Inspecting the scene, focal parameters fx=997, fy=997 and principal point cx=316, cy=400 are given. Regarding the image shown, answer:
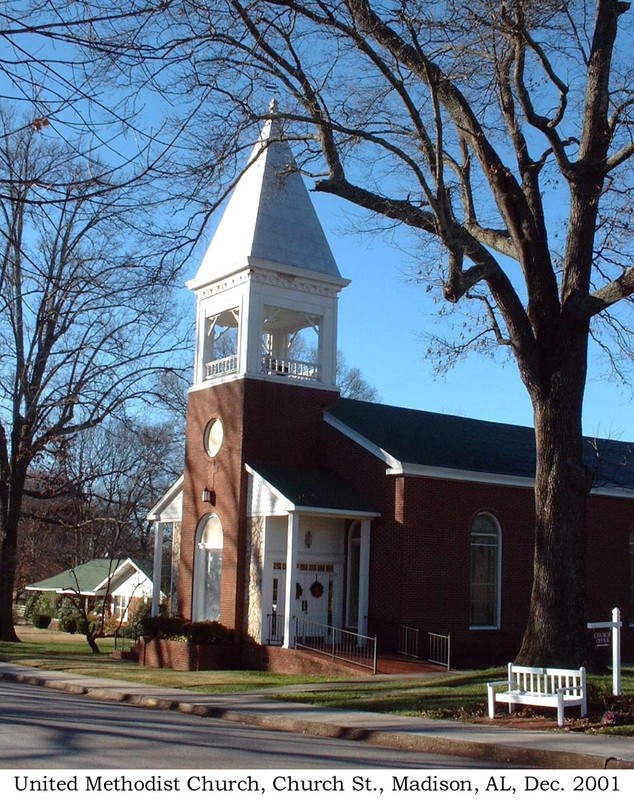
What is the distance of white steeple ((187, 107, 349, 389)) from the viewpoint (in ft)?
93.2

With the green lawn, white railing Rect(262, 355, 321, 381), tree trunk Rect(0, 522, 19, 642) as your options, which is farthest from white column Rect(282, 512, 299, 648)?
tree trunk Rect(0, 522, 19, 642)

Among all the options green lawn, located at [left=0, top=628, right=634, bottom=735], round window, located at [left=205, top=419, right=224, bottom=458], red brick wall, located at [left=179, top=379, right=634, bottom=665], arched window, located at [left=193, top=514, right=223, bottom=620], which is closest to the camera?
green lawn, located at [left=0, top=628, right=634, bottom=735]

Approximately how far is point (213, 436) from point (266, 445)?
207cm

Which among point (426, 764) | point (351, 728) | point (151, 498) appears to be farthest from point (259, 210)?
point (151, 498)

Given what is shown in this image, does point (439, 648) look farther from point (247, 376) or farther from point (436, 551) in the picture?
point (247, 376)

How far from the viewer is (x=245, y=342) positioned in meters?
28.2

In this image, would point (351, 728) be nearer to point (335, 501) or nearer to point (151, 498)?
point (335, 501)

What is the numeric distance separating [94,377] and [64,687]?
51.5 feet

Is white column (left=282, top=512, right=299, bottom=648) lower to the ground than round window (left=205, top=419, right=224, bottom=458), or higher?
lower

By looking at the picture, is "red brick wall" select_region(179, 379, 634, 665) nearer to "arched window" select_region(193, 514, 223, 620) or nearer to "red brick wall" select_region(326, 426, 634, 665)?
"red brick wall" select_region(326, 426, 634, 665)

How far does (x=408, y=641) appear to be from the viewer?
85.4ft

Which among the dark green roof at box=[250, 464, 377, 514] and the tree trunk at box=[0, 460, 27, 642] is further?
the tree trunk at box=[0, 460, 27, 642]

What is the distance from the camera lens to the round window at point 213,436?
29.1 meters

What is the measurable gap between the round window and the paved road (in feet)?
44.5
